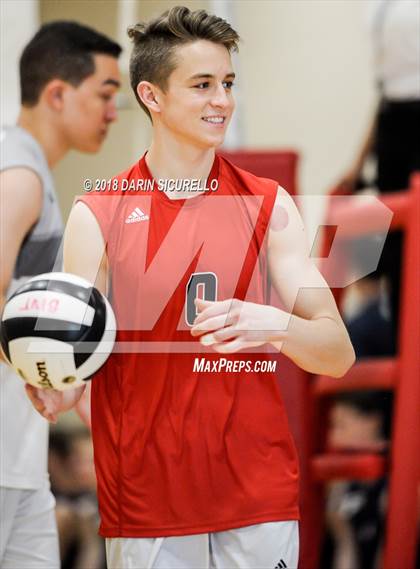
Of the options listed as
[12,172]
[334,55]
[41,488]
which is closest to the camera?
[12,172]

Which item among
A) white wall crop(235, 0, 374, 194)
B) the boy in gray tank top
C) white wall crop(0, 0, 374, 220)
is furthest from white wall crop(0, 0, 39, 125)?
white wall crop(235, 0, 374, 194)

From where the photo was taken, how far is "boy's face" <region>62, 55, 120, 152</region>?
3.13 metres

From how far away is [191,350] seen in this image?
8.09 feet

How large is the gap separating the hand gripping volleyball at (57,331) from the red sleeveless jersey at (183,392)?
0.38ft

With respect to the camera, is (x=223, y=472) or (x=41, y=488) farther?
(x=41, y=488)

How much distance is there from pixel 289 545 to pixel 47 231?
1143mm

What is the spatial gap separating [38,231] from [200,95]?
75cm

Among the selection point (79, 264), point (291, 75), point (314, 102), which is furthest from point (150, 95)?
point (314, 102)

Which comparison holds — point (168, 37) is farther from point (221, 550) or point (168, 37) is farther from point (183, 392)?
point (221, 550)

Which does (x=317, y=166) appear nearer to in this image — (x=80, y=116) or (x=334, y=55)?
(x=334, y=55)

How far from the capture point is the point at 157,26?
8.16 feet

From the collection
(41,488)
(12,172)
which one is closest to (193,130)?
(12,172)

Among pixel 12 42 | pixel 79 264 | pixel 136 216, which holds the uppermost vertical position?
pixel 12 42

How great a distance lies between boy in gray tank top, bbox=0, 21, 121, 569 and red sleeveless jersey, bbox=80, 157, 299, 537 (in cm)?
56
